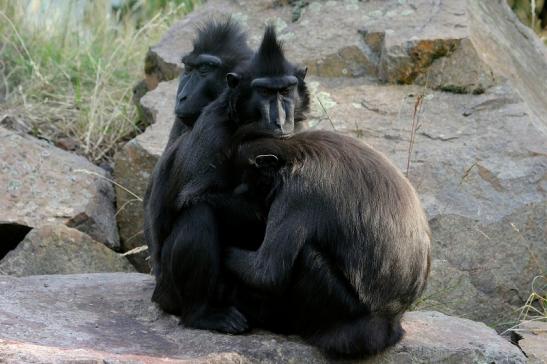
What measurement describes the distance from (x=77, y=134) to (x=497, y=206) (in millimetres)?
4133

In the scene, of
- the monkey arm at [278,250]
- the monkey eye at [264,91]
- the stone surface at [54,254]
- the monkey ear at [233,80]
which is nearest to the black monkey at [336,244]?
the monkey arm at [278,250]

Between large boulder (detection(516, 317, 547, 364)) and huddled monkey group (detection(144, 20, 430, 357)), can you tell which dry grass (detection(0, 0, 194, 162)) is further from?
large boulder (detection(516, 317, 547, 364))

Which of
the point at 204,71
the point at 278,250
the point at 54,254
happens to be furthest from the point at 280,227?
the point at 54,254

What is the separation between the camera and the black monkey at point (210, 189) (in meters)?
5.25

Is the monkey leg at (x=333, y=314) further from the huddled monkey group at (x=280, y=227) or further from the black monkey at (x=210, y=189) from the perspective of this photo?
the black monkey at (x=210, y=189)

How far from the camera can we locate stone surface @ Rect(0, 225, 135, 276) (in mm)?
7398

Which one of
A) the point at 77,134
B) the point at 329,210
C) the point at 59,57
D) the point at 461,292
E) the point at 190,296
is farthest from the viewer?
the point at 59,57

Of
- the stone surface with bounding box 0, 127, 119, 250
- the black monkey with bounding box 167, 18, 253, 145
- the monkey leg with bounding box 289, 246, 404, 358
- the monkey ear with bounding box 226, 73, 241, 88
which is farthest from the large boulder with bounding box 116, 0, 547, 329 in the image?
the monkey leg with bounding box 289, 246, 404, 358

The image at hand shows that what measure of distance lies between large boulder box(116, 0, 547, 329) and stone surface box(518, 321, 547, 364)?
340mm

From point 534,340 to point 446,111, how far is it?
2.48 m

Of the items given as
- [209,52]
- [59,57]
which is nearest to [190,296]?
[209,52]

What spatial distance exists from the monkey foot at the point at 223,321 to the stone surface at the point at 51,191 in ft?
9.02

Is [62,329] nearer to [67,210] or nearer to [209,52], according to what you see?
[209,52]

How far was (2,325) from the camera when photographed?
16.4 ft
